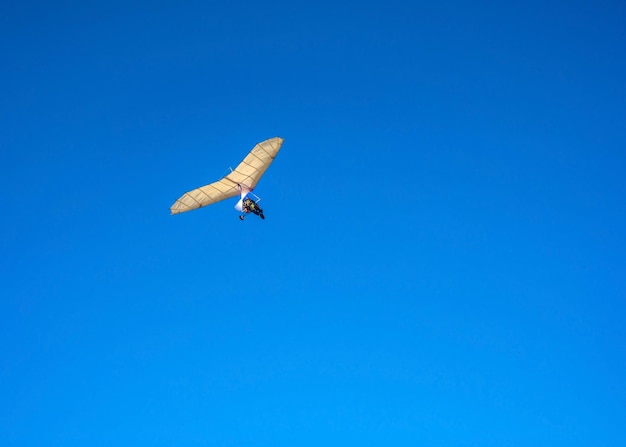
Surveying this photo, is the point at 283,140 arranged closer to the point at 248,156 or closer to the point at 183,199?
the point at 248,156

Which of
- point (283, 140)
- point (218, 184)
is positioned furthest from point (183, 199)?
point (283, 140)

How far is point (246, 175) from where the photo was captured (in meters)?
85.2

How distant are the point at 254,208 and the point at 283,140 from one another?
7.72 m

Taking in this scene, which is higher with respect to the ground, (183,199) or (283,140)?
(283,140)

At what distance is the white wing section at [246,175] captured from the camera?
275 ft

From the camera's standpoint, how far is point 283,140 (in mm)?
84375

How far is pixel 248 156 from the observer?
85.6 m

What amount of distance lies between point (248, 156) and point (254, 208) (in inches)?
236

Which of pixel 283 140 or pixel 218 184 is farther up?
pixel 283 140

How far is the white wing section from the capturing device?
83875mm

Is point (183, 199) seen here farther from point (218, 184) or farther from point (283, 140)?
point (283, 140)

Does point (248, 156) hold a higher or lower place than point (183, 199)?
higher

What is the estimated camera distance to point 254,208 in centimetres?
8331

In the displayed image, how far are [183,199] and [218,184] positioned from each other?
14.6 ft
